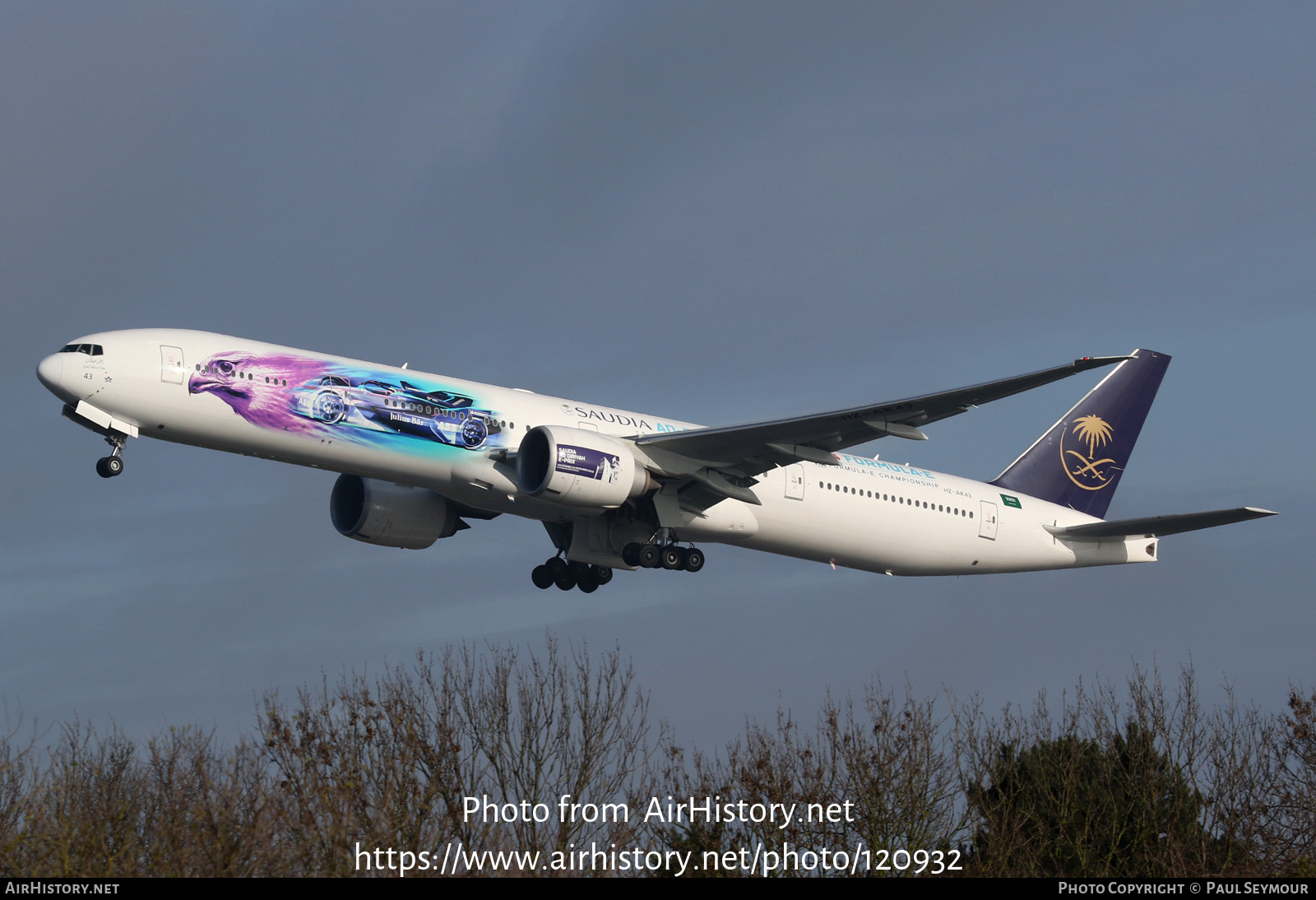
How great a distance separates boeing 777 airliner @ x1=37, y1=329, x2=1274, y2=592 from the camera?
101 feet

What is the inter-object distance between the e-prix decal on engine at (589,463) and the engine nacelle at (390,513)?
6714 millimetres

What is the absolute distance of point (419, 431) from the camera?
105 ft

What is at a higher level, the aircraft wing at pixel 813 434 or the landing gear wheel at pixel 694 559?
the aircraft wing at pixel 813 434

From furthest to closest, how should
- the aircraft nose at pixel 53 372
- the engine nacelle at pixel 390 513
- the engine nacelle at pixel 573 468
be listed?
the engine nacelle at pixel 390 513, the engine nacelle at pixel 573 468, the aircraft nose at pixel 53 372

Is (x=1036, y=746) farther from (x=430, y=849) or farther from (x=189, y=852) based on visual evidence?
(x=189, y=852)

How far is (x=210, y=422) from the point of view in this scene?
101ft

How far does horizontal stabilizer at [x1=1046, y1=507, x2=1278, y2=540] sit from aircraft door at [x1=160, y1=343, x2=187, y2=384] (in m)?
24.4

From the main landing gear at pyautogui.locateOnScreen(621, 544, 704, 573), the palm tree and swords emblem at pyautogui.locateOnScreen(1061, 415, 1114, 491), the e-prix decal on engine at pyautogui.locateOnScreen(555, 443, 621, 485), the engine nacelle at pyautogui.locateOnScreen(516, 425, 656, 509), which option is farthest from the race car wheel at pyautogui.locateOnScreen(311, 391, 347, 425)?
the palm tree and swords emblem at pyautogui.locateOnScreen(1061, 415, 1114, 491)

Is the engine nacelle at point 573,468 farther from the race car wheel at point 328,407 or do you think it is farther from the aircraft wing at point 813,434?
the race car wheel at point 328,407

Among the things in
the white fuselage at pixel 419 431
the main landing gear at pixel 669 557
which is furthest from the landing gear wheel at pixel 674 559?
the white fuselage at pixel 419 431

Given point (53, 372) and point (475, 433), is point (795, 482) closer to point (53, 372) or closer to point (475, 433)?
point (475, 433)

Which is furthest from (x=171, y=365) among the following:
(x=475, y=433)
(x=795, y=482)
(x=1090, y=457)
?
(x=1090, y=457)

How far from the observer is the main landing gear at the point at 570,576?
40250mm
